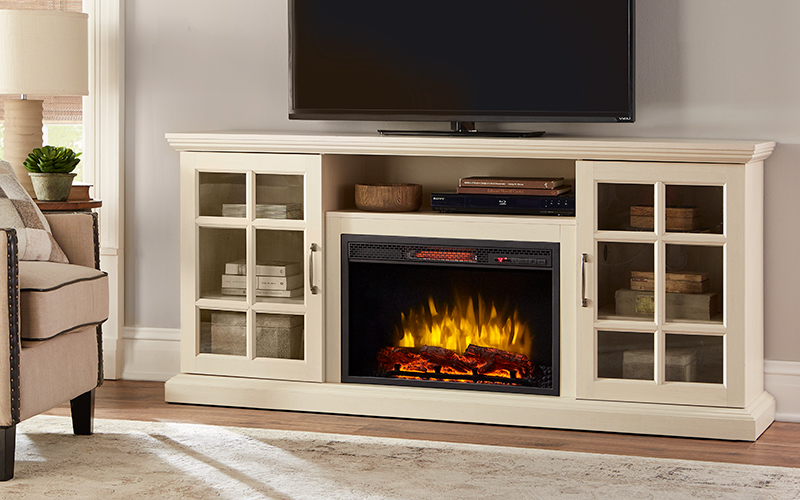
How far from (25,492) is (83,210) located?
128 centimetres

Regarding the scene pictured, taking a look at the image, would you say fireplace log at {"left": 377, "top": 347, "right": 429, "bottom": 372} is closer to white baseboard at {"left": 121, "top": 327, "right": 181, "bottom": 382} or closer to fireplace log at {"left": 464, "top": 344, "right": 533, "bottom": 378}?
fireplace log at {"left": 464, "top": 344, "right": 533, "bottom": 378}

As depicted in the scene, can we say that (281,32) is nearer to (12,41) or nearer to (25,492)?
(12,41)

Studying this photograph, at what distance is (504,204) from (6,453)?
1.69m

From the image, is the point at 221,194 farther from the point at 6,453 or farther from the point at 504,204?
the point at 6,453

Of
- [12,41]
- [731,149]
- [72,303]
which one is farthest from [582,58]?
[12,41]

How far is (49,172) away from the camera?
135 inches

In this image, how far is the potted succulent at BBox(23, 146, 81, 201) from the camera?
11.3 ft

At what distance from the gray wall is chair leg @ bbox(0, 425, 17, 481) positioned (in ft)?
4.45

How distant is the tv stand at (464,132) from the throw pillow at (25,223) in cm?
119

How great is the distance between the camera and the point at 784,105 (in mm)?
3309

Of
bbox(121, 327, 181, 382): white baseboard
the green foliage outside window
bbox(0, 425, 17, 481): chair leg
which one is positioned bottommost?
bbox(0, 425, 17, 481): chair leg

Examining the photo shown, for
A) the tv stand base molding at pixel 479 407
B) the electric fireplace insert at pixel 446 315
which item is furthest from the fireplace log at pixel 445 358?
the tv stand base molding at pixel 479 407

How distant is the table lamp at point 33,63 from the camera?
11.5 feet

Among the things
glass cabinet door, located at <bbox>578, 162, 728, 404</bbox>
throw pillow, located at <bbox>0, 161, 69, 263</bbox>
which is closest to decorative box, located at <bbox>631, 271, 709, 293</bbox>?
glass cabinet door, located at <bbox>578, 162, 728, 404</bbox>
